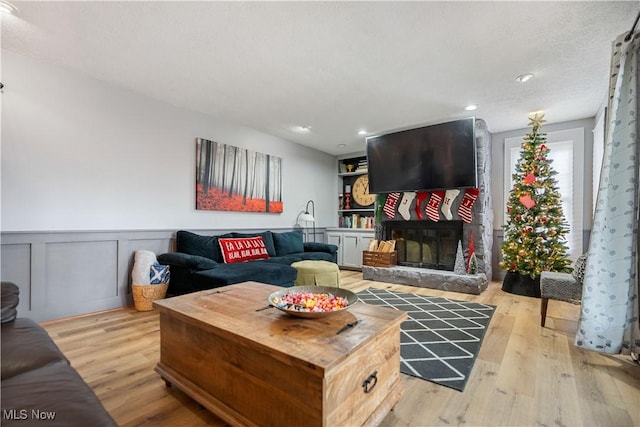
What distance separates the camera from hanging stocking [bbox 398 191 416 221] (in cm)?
480

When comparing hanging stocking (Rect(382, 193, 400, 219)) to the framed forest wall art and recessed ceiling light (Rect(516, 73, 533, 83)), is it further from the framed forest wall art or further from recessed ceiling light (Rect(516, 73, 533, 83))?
recessed ceiling light (Rect(516, 73, 533, 83))

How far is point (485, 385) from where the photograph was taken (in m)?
1.66

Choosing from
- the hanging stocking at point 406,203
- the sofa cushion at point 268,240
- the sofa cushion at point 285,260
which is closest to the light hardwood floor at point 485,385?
the sofa cushion at point 285,260

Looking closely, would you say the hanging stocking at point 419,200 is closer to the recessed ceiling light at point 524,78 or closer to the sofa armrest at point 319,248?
the sofa armrest at point 319,248

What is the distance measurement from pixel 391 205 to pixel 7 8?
463cm

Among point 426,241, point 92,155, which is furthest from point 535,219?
point 92,155

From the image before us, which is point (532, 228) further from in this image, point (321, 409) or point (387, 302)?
point (321, 409)

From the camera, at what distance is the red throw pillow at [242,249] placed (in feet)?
11.8

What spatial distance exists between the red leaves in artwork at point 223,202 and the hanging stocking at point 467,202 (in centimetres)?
296

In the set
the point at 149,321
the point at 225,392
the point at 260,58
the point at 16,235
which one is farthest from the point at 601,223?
the point at 16,235

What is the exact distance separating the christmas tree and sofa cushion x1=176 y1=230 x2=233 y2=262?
375 cm

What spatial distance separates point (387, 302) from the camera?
3.38 m

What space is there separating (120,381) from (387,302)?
255 cm

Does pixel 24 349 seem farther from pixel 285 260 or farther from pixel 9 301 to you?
pixel 285 260
